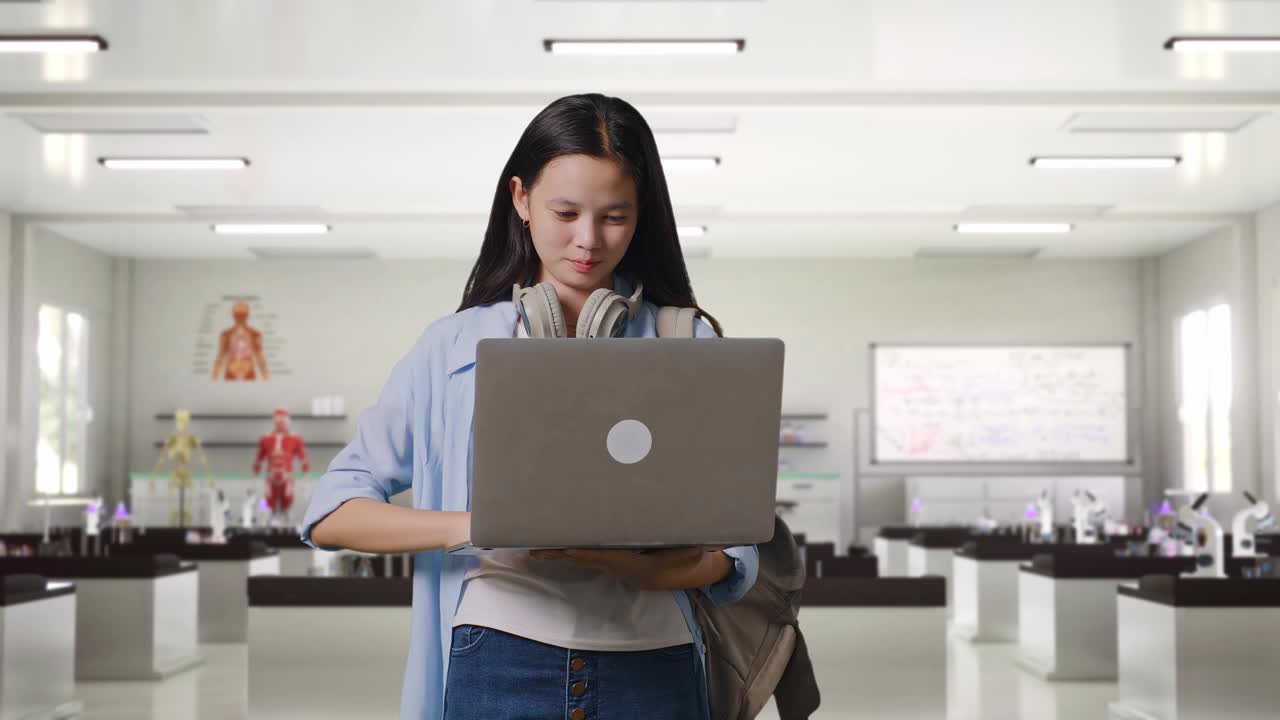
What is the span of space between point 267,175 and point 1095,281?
969 centimetres

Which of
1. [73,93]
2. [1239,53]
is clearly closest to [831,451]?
[1239,53]

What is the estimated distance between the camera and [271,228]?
13.2 meters

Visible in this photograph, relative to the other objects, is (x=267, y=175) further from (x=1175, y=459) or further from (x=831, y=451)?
(x=1175, y=459)

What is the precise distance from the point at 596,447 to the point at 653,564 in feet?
0.48

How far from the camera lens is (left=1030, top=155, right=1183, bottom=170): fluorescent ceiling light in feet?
33.2

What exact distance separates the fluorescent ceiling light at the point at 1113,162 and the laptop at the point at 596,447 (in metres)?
9.70

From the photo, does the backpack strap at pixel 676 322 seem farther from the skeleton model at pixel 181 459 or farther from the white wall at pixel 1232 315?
the white wall at pixel 1232 315

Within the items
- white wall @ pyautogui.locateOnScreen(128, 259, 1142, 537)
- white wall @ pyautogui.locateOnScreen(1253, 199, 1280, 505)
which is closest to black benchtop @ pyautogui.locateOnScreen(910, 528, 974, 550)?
white wall @ pyautogui.locateOnScreen(1253, 199, 1280, 505)

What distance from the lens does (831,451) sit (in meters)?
15.2

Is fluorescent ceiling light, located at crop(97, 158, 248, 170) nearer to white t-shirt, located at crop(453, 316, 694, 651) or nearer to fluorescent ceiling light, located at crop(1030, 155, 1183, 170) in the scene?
fluorescent ceiling light, located at crop(1030, 155, 1183, 170)

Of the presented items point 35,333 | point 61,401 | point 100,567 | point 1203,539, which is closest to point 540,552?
point 100,567

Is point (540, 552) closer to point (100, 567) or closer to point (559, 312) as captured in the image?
point (559, 312)

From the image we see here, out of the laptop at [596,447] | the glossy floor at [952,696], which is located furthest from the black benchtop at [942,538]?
the laptop at [596,447]

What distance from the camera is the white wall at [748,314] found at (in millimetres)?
15180
